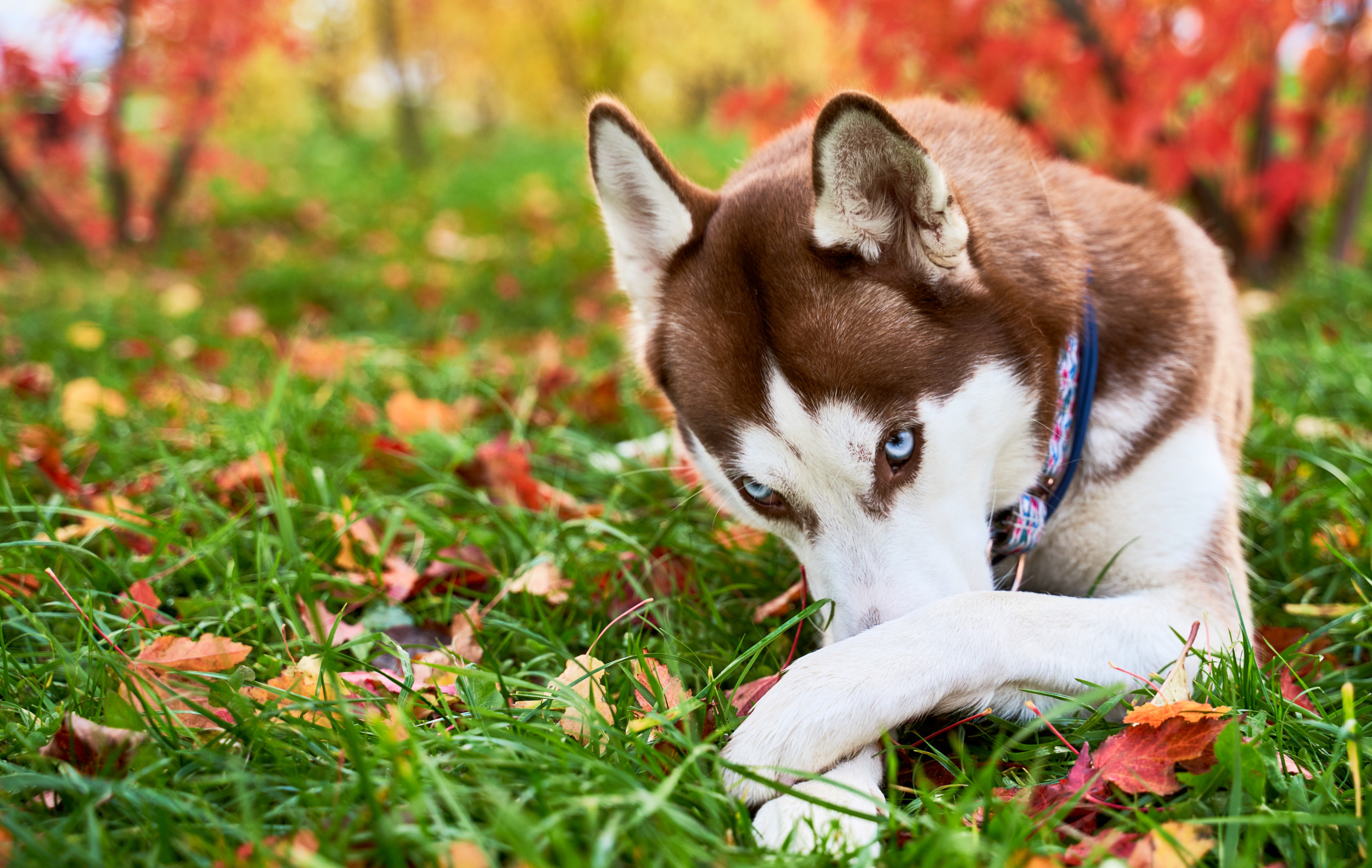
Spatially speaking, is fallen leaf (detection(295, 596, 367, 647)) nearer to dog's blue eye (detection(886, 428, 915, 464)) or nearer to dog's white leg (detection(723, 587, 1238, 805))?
dog's white leg (detection(723, 587, 1238, 805))

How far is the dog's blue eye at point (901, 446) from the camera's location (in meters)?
2.06

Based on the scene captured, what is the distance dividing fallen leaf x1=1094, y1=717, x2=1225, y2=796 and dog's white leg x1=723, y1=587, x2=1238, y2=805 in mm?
228

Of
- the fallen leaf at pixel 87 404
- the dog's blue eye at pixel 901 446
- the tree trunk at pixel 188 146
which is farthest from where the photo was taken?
the tree trunk at pixel 188 146

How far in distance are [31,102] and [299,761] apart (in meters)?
9.75

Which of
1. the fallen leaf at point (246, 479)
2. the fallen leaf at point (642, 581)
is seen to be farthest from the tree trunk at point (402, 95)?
the fallen leaf at point (642, 581)

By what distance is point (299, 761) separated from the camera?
66.8 inches

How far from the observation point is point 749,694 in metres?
1.97

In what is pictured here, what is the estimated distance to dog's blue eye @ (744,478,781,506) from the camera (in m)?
2.22

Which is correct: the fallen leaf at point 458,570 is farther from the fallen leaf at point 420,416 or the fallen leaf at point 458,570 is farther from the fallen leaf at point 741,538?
the fallen leaf at point 420,416

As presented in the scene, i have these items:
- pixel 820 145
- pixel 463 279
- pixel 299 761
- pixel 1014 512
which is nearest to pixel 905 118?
pixel 820 145

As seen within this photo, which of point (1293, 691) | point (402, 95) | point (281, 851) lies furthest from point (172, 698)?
point (402, 95)

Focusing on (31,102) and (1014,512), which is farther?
(31,102)

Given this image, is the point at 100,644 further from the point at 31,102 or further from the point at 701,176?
the point at 701,176

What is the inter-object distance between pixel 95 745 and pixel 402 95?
1660 centimetres
